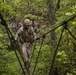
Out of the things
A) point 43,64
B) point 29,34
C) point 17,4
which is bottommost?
point 17,4

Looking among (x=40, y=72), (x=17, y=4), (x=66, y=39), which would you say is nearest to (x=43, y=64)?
(x=40, y=72)

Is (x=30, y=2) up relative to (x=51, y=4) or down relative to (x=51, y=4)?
down

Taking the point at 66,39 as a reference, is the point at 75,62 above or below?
below

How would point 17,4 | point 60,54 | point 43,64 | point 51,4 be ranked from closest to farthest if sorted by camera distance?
point 60,54 < point 43,64 < point 51,4 < point 17,4

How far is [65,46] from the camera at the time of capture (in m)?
8.38

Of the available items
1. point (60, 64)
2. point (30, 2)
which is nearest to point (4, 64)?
point (60, 64)

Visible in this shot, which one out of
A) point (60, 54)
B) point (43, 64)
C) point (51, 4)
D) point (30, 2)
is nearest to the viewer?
point (60, 54)

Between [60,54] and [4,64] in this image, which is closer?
[60,54]

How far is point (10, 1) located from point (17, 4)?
523mm

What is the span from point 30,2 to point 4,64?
7849mm

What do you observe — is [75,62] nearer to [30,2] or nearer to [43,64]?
[43,64]

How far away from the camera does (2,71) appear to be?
7.83 meters

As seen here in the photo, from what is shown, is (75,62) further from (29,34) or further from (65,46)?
(29,34)

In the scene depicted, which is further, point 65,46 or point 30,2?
point 30,2
